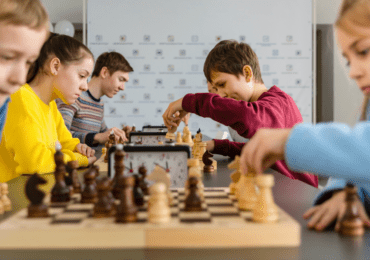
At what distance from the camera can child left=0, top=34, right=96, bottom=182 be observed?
1648 mm

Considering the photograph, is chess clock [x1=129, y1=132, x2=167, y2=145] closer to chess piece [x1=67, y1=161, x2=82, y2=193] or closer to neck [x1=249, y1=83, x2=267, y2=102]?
neck [x1=249, y1=83, x2=267, y2=102]

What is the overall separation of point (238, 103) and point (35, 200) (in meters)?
1.26

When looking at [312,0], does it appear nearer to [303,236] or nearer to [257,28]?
[257,28]

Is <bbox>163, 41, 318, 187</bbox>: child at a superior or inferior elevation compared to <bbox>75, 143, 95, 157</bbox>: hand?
superior

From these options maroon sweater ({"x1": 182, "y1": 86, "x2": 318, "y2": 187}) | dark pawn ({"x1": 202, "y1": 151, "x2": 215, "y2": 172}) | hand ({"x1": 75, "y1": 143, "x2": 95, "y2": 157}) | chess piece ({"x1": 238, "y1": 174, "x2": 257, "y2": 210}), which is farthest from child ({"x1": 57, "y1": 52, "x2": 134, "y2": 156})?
chess piece ({"x1": 238, "y1": 174, "x2": 257, "y2": 210})

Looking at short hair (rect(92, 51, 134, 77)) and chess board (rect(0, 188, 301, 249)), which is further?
short hair (rect(92, 51, 134, 77))

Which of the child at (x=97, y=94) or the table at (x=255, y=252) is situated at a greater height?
the child at (x=97, y=94)

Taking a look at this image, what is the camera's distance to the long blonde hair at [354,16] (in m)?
0.91

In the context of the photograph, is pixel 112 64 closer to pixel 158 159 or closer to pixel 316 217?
pixel 158 159

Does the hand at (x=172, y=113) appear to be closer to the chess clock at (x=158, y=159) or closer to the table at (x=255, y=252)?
the chess clock at (x=158, y=159)

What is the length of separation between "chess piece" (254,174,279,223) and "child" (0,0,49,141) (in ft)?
2.47

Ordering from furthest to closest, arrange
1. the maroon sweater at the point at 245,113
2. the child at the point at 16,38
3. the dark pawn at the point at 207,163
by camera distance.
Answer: the maroon sweater at the point at 245,113 → the dark pawn at the point at 207,163 → the child at the point at 16,38

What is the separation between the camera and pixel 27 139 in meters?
1.67

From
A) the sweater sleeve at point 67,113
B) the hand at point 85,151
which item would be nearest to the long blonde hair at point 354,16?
the hand at point 85,151
